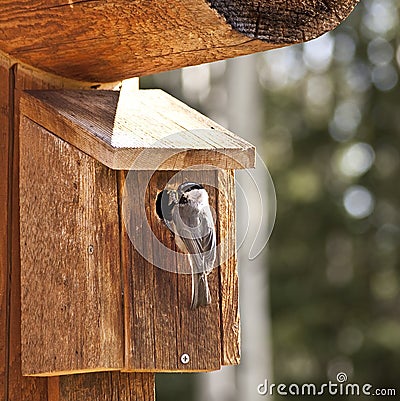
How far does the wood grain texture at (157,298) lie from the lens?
1.81 metres

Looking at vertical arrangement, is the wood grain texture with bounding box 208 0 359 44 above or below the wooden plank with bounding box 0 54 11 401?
above

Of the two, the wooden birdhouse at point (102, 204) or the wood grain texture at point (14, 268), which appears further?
the wood grain texture at point (14, 268)

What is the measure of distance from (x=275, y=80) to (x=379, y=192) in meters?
3.38

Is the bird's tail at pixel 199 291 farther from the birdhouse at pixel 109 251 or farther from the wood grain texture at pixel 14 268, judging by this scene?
the wood grain texture at pixel 14 268

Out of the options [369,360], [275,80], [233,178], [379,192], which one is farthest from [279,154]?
[233,178]

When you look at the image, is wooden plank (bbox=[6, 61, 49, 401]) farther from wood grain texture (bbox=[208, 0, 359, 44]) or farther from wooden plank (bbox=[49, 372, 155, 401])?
wood grain texture (bbox=[208, 0, 359, 44])

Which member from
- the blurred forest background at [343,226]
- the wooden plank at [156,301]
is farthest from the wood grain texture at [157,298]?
the blurred forest background at [343,226]

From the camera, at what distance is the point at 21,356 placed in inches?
73.1

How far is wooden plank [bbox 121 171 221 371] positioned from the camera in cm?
181

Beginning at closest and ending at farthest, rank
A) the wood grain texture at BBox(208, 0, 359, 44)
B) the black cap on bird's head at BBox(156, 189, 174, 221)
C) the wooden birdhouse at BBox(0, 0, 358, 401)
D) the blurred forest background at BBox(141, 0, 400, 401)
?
the wood grain texture at BBox(208, 0, 359, 44)
the wooden birdhouse at BBox(0, 0, 358, 401)
the black cap on bird's head at BBox(156, 189, 174, 221)
the blurred forest background at BBox(141, 0, 400, 401)

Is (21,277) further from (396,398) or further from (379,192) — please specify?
(379,192)

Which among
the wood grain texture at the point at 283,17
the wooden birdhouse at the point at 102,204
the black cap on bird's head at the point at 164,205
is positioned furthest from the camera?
the black cap on bird's head at the point at 164,205

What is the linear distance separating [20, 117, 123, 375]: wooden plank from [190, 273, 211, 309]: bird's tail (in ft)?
0.47

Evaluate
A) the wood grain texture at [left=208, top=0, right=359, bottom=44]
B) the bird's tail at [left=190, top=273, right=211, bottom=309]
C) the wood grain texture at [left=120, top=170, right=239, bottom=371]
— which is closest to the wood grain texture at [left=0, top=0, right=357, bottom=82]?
the wood grain texture at [left=208, top=0, right=359, bottom=44]
